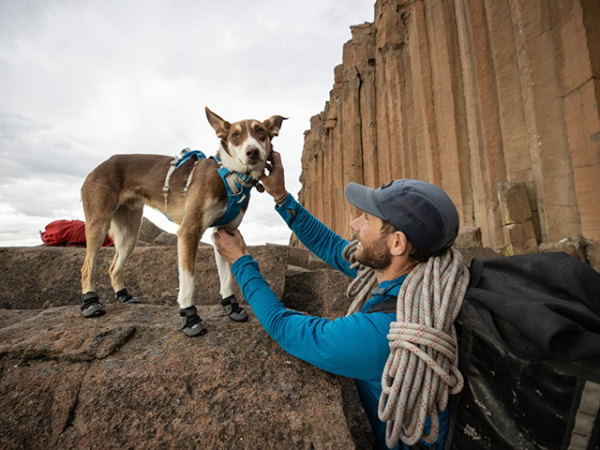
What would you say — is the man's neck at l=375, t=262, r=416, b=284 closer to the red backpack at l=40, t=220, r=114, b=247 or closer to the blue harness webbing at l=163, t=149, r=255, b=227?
the blue harness webbing at l=163, t=149, r=255, b=227

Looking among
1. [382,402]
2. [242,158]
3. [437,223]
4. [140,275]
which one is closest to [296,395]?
[382,402]

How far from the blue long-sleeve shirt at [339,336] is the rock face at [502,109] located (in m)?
4.01

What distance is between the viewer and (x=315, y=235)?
2.88m

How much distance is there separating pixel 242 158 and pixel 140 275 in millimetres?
2528

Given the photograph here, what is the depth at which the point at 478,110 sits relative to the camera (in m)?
5.66

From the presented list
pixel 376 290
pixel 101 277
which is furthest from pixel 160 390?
pixel 101 277

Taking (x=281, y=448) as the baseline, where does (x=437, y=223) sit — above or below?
above

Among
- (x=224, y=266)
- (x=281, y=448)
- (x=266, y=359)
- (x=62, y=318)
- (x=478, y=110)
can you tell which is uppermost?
(x=478, y=110)

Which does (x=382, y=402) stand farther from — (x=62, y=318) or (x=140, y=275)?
(x=140, y=275)

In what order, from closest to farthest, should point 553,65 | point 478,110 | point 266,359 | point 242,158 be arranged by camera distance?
point 266,359 < point 242,158 < point 553,65 < point 478,110

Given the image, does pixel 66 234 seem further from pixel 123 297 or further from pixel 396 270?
pixel 396 270

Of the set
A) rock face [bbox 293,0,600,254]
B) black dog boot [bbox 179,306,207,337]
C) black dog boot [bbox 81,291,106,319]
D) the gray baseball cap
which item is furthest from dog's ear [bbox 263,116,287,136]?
rock face [bbox 293,0,600,254]

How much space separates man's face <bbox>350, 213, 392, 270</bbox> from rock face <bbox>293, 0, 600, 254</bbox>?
387cm

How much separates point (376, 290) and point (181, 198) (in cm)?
193
